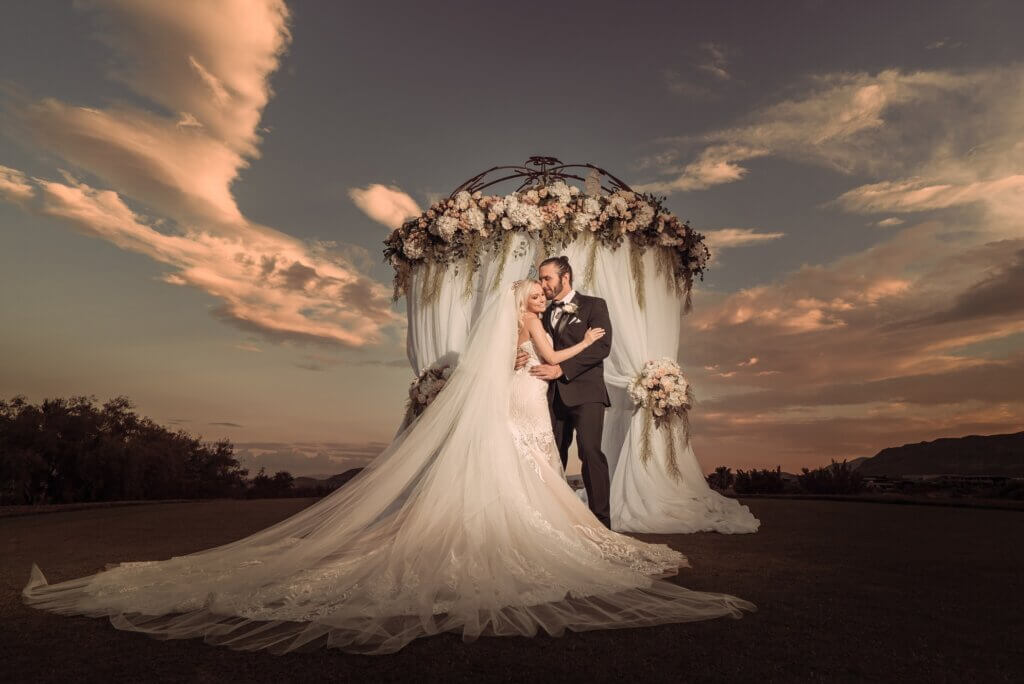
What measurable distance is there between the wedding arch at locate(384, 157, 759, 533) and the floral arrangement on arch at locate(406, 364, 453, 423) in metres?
0.02

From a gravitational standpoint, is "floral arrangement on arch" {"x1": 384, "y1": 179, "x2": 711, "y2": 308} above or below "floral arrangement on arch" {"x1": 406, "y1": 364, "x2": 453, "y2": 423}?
above

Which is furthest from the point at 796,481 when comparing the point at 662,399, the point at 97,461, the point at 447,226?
the point at 97,461

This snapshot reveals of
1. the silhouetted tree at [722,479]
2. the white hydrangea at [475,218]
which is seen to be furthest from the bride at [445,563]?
the silhouetted tree at [722,479]

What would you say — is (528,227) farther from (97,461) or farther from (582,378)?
(97,461)

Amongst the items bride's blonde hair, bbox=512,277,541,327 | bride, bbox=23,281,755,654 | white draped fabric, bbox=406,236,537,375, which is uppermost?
white draped fabric, bbox=406,236,537,375

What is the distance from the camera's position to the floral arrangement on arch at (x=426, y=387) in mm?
7824

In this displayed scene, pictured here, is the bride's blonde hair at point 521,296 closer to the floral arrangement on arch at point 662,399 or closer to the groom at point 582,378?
the groom at point 582,378

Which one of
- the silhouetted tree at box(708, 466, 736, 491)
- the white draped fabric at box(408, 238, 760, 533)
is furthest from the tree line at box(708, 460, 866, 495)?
the white draped fabric at box(408, 238, 760, 533)

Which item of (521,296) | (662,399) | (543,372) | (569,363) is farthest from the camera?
(662,399)

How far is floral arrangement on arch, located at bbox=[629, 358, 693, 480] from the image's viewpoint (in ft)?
26.6

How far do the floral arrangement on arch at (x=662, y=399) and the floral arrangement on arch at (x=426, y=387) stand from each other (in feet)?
7.58

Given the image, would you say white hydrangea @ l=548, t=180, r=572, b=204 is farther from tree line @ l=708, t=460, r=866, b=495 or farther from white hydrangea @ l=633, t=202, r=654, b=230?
tree line @ l=708, t=460, r=866, b=495

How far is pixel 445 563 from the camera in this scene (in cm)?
410

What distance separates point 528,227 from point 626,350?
1976mm
